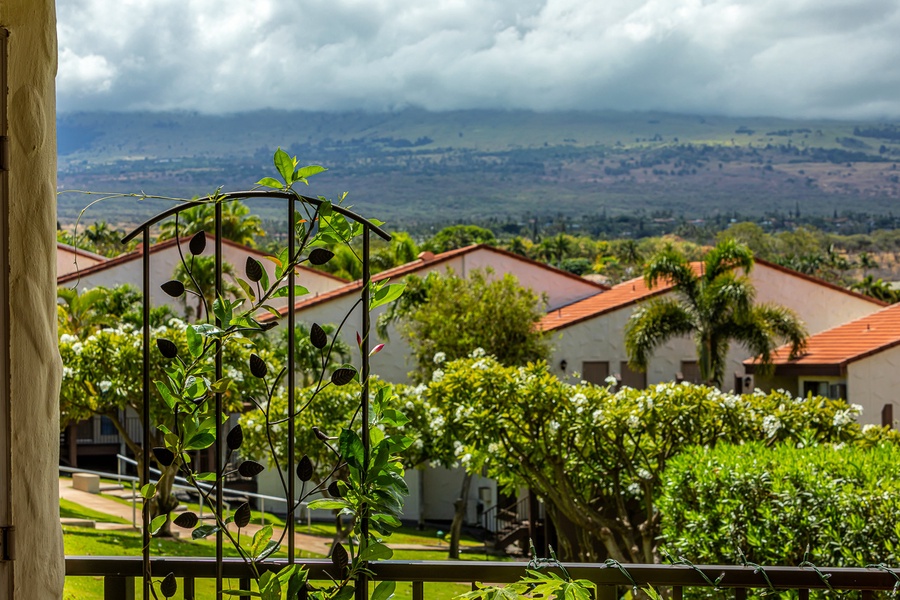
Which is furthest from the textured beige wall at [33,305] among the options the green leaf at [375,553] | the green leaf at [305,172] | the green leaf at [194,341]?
the green leaf at [375,553]

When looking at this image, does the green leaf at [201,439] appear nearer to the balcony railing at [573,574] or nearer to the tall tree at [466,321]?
the balcony railing at [573,574]

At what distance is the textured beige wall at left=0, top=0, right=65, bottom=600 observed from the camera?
100 inches

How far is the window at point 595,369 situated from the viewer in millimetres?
27781

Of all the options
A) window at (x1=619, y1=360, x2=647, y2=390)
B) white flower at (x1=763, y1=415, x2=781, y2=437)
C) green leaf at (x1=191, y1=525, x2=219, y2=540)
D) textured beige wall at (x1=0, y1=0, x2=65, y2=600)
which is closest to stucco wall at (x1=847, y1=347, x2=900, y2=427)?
window at (x1=619, y1=360, x2=647, y2=390)

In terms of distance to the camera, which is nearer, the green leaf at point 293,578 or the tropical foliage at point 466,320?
the green leaf at point 293,578

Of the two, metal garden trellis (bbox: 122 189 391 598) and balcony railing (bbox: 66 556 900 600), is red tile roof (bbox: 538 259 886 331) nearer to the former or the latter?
balcony railing (bbox: 66 556 900 600)

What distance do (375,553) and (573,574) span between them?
55 cm

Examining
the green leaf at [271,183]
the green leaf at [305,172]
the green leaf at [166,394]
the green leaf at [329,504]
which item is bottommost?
the green leaf at [329,504]

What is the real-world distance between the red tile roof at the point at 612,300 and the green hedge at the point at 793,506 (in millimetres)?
18131

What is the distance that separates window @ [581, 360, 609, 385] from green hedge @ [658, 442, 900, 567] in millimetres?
19753

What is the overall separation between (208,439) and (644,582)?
4.23 feet

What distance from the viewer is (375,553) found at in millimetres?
2871

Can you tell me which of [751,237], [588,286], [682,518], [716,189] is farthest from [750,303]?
[716,189]

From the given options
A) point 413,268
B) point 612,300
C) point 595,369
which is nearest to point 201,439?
point 413,268
